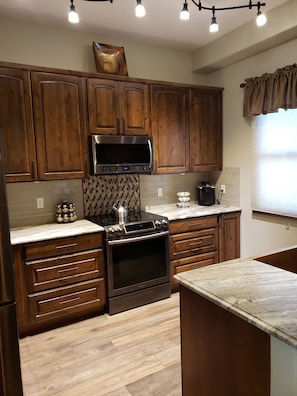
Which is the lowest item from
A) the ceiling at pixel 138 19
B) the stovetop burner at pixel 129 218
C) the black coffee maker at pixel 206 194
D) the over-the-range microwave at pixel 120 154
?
the stovetop burner at pixel 129 218

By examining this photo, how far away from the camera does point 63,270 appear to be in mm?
2736

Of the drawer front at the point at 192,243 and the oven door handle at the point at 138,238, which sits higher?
the oven door handle at the point at 138,238

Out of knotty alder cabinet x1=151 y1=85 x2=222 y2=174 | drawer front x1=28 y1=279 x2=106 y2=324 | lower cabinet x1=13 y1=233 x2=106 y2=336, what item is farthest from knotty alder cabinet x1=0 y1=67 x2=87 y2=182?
drawer front x1=28 y1=279 x2=106 y2=324

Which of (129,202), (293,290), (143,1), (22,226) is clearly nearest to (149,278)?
(129,202)

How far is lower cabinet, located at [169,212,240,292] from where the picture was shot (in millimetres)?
3332

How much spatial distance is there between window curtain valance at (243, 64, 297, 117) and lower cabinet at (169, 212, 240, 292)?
127 centimetres

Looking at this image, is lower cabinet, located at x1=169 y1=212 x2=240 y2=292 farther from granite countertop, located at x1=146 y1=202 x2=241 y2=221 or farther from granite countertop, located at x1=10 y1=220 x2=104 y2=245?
granite countertop, located at x1=10 y1=220 x2=104 y2=245

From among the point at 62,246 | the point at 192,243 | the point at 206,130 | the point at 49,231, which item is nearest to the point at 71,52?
the point at 206,130

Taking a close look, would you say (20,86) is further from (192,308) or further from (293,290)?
(293,290)

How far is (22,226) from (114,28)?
88.3 inches

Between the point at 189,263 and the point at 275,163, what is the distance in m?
1.46

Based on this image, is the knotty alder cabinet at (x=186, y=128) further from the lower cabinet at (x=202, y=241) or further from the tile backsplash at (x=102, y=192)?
the lower cabinet at (x=202, y=241)

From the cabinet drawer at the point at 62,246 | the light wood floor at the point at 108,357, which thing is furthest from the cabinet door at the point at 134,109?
the light wood floor at the point at 108,357

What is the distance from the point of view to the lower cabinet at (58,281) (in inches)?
101
